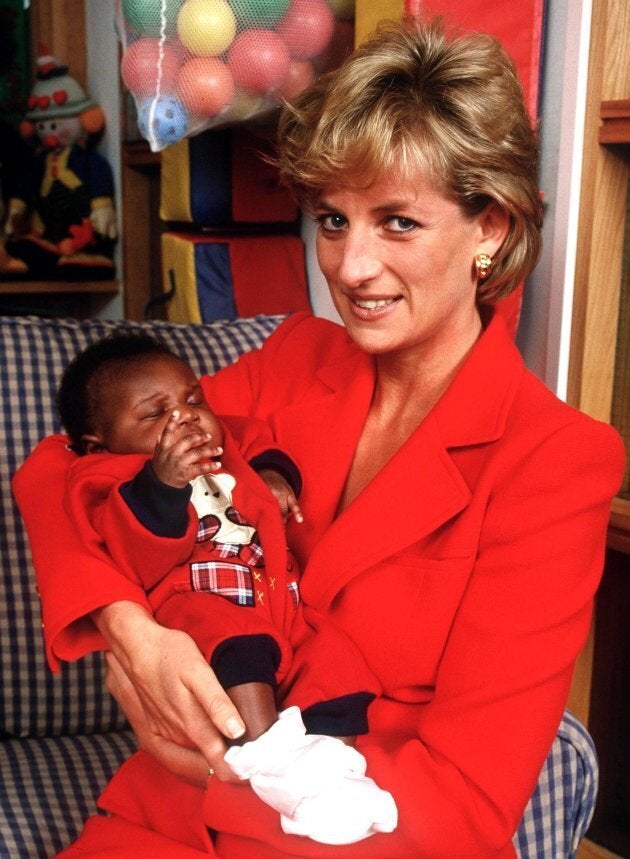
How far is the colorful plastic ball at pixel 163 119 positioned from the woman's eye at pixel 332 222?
0.68m

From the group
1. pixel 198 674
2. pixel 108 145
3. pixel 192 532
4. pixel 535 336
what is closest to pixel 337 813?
pixel 198 674

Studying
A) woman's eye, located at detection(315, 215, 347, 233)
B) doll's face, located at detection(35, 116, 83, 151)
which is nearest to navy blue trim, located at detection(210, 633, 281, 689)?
woman's eye, located at detection(315, 215, 347, 233)

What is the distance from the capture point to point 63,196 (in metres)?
3.70

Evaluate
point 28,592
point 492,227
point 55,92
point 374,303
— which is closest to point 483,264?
point 492,227

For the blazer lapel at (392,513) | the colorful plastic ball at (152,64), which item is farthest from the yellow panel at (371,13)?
the blazer lapel at (392,513)

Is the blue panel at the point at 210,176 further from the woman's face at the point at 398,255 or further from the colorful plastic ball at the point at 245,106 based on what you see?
the woman's face at the point at 398,255

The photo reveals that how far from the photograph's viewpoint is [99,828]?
117 centimetres

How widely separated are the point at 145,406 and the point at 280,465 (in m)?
0.20

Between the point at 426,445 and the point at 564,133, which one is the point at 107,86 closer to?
the point at 564,133

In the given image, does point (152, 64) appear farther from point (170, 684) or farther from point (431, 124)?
point (170, 684)

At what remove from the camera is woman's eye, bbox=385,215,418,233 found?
1.10m

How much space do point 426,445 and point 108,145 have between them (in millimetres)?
3058

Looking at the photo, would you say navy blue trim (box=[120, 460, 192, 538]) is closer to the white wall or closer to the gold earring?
the gold earring

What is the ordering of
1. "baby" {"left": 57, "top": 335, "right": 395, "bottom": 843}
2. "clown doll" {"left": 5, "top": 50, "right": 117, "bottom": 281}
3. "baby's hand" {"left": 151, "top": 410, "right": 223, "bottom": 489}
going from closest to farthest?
"baby" {"left": 57, "top": 335, "right": 395, "bottom": 843}, "baby's hand" {"left": 151, "top": 410, "right": 223, "bottom": 489}, "clown doll" {"left": 5, "top": 50, "right": 117, "bottom": 281}
